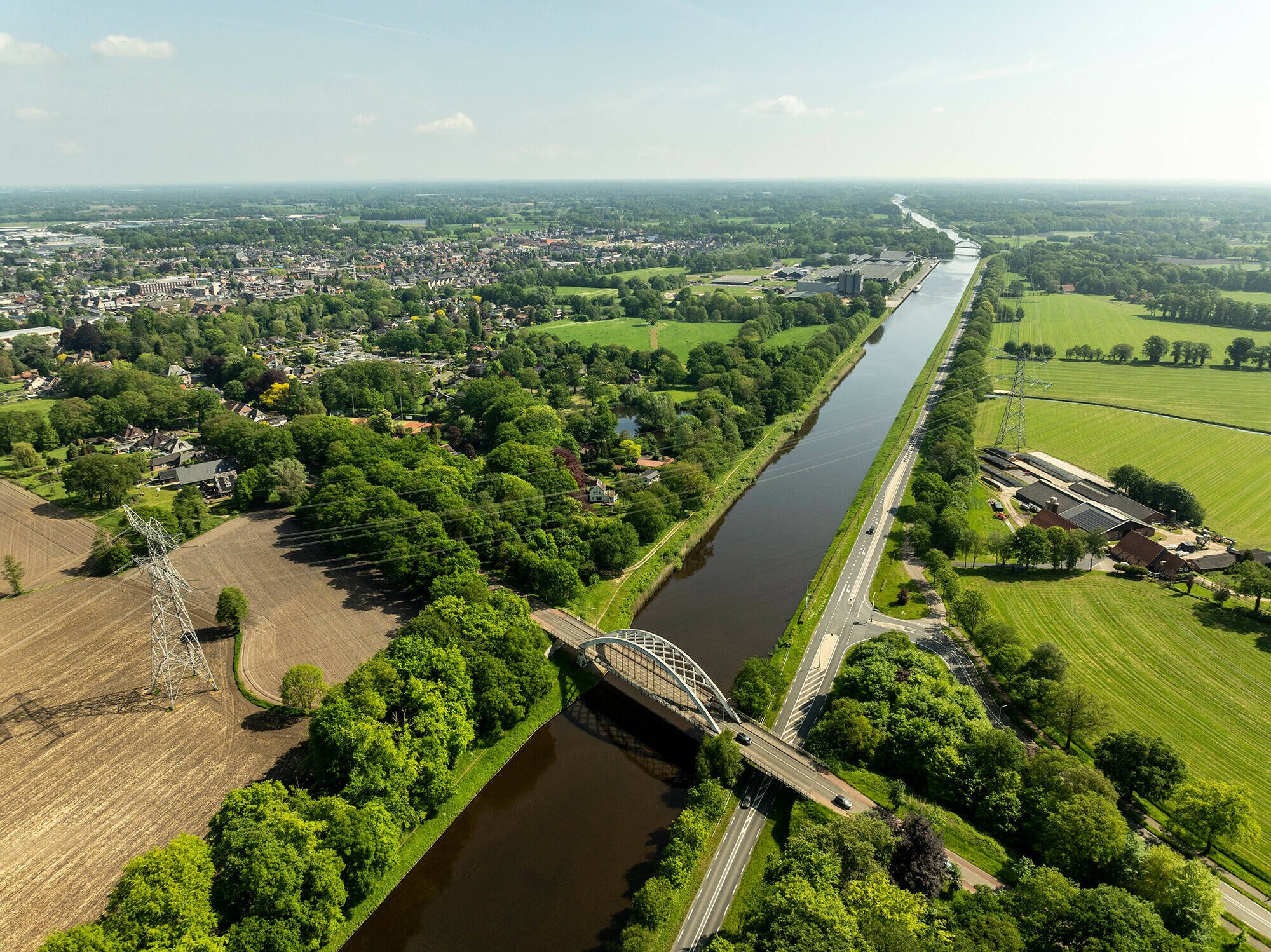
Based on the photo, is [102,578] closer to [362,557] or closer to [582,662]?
[362,557]

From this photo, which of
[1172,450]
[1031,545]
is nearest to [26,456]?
[1031,545]

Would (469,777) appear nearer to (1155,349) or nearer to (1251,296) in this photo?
(1155,349)

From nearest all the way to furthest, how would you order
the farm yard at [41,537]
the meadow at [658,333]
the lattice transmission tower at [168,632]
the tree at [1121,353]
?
the lattice transmission tower at [168,632] → the farm yard at [41,537] → the tree at [1121,353] → the meadow at [658,333]

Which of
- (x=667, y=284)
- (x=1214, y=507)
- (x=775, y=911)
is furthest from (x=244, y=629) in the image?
(x=667, y=284)

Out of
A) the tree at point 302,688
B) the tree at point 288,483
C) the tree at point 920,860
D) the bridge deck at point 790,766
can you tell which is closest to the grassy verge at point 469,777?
the bridge deck at point 790,766

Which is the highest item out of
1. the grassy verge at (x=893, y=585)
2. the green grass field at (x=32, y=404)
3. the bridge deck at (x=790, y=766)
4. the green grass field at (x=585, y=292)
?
the green grass field at (x=585, y=292)

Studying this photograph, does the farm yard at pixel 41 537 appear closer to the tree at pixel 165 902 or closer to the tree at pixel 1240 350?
the tree at pixel 165 902

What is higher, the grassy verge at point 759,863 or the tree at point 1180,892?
the tree at point 1180,892
